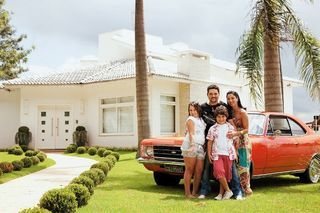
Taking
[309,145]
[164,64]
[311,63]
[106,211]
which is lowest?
[106,211]

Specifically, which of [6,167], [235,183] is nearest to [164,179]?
[235,183]

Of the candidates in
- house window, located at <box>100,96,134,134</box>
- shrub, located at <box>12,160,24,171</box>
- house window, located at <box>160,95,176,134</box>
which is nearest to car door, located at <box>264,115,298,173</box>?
shrub, located at <box>12,160,24,171</box>

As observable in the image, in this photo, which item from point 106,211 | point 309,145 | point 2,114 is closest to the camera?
point 106,211

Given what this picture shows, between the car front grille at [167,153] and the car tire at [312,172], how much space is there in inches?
129

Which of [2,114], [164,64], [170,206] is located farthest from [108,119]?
[170,206]

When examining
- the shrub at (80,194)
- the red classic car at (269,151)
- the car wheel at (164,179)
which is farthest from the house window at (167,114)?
the shrub at (80,194)

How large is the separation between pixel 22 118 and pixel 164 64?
9105 mm

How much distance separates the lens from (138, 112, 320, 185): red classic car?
9.02 metres

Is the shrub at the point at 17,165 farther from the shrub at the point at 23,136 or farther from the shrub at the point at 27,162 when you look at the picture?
the shrub at the point at 23,136

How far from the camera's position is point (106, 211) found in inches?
277

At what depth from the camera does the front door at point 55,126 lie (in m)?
26.8

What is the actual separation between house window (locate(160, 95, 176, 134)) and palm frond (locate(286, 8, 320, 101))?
13.1m

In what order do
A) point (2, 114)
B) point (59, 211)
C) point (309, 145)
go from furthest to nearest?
point (2, 114) < point (309, 145) < point (59, 211)

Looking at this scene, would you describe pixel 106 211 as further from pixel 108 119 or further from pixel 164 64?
pixel 164 64
